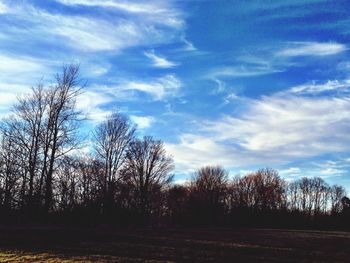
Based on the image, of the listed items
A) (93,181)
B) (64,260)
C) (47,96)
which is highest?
(47,96)

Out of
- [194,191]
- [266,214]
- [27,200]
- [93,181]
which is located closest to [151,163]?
[93,181]

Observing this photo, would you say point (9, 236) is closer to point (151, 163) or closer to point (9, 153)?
point (9, 153)

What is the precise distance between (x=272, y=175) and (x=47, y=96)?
8229 centimetres

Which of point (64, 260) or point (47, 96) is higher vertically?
point (47, 96)

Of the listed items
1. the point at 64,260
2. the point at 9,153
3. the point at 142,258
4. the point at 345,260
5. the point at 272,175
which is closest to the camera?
the point at 64,260

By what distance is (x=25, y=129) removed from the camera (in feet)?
136

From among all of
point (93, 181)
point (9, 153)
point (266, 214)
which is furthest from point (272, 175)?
point (9, 153)

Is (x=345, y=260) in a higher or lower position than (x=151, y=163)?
lower

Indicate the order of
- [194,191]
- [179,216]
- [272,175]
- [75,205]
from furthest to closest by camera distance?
[272,175], [194,191], [179,216], [75,205]

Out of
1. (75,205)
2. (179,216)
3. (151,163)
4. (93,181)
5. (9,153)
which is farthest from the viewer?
(179,216)

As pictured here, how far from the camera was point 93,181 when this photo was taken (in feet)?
212

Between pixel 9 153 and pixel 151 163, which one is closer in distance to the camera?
pixel 9 153

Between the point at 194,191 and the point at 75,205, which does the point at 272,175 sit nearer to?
the point at 194,191

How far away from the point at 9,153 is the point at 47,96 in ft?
36.3
